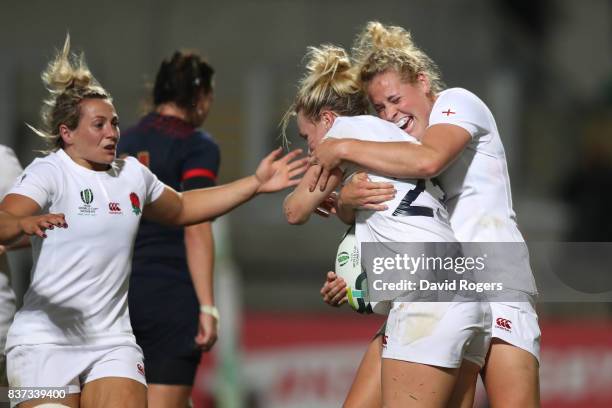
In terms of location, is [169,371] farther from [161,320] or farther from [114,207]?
[114,207]

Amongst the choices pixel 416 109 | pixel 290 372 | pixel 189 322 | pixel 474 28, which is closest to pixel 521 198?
pixel 474 28

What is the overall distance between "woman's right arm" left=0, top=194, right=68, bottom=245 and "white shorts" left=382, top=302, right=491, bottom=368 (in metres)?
1.27

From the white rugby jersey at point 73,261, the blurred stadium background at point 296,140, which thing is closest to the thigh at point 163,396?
the white rugby jersey at point 73,261

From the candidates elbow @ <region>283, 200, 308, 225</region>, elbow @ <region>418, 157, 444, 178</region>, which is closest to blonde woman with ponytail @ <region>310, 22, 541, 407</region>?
elbow @ <region>418, 157, 444, 178</region>

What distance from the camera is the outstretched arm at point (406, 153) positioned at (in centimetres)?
407

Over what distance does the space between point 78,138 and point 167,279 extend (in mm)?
1151

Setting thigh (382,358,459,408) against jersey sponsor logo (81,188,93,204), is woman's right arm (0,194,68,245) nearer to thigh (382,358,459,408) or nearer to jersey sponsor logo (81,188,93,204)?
jersey sponsor logo (81,188,93,204)

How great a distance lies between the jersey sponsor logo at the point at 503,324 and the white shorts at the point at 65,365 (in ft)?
4.75

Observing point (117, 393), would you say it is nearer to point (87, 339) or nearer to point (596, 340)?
point (87, 339)

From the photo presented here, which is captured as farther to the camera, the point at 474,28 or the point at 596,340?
the point at 474,28

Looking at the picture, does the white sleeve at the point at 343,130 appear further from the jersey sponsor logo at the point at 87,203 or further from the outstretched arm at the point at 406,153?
the jersey sponsor logo at the point at 87,203

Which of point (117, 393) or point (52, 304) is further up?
point (52, 304)

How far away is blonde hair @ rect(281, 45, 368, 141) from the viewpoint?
4594 millimetres

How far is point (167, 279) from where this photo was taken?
558 centimetres
